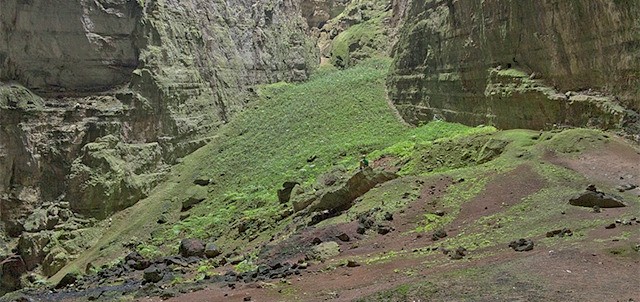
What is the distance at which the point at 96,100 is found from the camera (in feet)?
79.7

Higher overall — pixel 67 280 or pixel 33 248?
pixel 33 248

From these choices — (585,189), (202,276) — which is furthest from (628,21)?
(202,276)

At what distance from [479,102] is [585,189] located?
8780 millimetres

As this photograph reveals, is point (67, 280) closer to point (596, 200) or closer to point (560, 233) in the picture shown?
point (560, 233)

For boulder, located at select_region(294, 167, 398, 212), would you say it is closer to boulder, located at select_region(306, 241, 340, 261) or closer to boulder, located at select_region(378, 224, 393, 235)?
boulder, located at select_region(378, 224, 393, 235)

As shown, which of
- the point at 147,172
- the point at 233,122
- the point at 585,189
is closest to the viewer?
the point at 585,189

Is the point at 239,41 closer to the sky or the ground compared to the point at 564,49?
closer to the sky

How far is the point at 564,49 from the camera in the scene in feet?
51.2

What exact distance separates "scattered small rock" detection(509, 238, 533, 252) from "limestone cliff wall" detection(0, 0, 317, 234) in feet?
58.7

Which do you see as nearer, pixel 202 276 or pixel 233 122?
pixel 202 276

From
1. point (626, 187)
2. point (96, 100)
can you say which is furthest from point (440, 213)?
point (96, 100)

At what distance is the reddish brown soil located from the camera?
23.4 ft

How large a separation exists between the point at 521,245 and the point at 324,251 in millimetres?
4262

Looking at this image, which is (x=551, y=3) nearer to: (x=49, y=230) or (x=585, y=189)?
(x=585, y=189)
